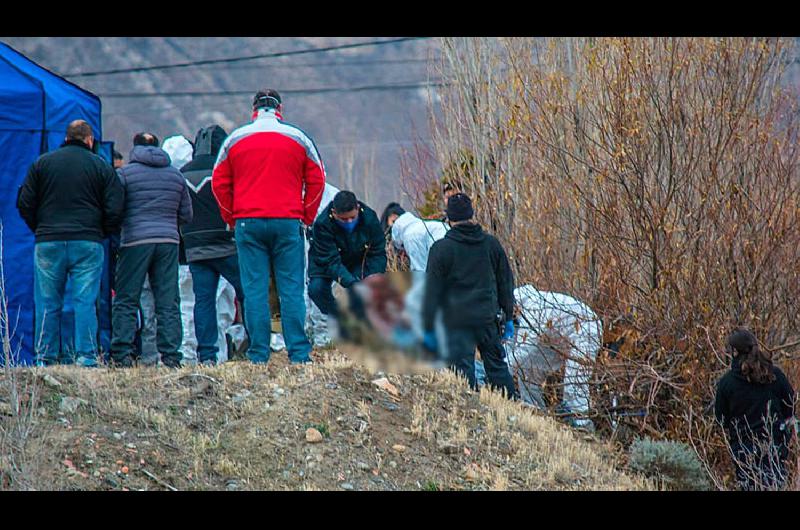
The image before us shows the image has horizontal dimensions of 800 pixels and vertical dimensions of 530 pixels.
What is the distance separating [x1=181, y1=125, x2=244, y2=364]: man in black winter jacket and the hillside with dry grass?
882mm

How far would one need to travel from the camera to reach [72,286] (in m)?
9.75

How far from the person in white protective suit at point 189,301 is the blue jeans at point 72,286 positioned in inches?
61.3

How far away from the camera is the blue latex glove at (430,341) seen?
5.71 meters

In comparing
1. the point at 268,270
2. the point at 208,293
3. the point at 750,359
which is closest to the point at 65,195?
the point at 208,293

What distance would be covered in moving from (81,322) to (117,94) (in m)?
44.4

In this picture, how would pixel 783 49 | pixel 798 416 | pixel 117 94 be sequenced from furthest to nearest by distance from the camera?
pixel 117 94
pixel 783 49
pixel 798 416

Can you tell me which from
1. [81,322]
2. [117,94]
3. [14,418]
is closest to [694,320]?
[81,322]

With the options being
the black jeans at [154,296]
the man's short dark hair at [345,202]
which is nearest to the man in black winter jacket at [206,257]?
the black jeans at [154,296]

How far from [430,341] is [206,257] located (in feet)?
16.4

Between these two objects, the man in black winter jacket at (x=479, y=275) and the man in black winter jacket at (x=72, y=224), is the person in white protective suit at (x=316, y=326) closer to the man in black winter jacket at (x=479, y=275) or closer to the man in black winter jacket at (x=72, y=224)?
the man in black winter jacket at (x=479, y=275)

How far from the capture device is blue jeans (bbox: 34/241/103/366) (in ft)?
31.6

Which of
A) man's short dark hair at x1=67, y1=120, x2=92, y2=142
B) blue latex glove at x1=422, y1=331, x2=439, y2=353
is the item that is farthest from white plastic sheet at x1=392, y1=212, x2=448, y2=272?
blue latex glove at x1=422, y1=331, x2=439, y2=353

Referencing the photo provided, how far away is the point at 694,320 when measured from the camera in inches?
440
